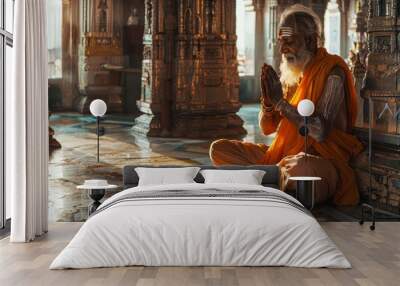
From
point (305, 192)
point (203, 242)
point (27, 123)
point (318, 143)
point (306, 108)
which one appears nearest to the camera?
point (203, 242)

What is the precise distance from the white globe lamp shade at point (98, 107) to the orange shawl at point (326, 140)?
2.15 m

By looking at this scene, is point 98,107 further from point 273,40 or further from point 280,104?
point 273,40

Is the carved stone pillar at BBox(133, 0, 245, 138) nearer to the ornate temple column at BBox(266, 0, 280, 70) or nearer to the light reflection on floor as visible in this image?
the light reflection on floor

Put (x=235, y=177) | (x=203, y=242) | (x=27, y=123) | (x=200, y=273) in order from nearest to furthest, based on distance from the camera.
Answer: (x=200, y=273), (x=203, y=242), (x=27, y=123), (x=235, y=177)

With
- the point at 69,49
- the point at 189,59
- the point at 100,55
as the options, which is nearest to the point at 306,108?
the point at 189,59

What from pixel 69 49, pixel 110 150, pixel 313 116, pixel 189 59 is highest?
pixel 69 49

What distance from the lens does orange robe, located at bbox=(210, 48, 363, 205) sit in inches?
398

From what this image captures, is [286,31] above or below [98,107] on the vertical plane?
above

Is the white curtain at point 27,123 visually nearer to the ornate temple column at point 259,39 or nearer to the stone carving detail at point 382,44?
the ornate temple column at point 259,39

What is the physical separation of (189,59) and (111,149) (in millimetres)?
1511

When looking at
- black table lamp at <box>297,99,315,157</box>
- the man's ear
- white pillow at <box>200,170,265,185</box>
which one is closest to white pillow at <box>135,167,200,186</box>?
white pillow at <box>200,170,265,185</box>

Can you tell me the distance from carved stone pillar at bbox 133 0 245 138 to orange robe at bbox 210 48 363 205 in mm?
492

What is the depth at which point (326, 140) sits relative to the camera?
10125 mm

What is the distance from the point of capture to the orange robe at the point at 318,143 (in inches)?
398
